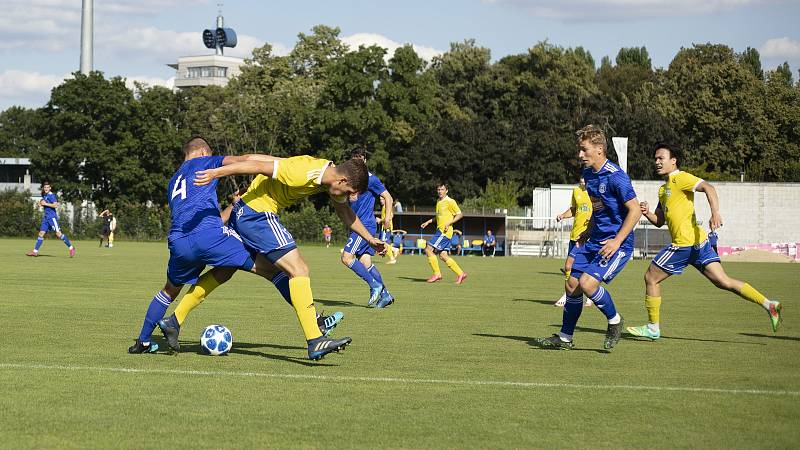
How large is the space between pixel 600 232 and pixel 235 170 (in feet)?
13.9

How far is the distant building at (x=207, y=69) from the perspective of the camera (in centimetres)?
14875

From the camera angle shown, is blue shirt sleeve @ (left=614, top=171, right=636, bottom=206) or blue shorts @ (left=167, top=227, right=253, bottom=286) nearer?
blue shorts @ (left=167, top=227, right=253, bottom=286)

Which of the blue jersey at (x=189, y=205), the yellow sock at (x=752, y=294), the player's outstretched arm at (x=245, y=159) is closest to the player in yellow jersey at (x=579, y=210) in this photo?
the yellow sock at (x=752, y=294)

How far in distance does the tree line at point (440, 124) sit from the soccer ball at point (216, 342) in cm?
5771

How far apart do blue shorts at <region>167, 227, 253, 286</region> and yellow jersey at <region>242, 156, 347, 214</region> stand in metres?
0.40

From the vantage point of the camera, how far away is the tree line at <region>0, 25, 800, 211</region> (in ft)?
228

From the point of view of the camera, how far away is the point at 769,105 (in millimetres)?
77000

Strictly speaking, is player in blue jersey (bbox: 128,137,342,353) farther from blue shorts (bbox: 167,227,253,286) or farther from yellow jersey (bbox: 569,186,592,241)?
yellow jersey (bbox: 569,186,592,241)

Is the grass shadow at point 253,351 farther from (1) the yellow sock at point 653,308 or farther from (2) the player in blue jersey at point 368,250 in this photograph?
(2) the player in blue jersey at point 368,250

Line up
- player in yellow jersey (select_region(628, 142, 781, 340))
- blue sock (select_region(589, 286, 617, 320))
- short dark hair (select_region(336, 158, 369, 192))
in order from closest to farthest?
short dark hair (select_region(336, 158, 369, 192)) → blue sock (select_region(589, 286, 617, 320)) → player in yellow jersey (select_region(628, 142, 781, 340))

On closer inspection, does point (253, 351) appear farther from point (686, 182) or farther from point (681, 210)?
point (686, 182)

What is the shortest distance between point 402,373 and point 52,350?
3.65m

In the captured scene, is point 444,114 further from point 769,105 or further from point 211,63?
point 211,63

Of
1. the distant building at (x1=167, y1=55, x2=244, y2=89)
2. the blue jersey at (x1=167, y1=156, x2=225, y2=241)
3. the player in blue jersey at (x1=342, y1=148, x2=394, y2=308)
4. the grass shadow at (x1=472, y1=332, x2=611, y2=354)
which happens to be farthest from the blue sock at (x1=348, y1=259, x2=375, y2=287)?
the distant building at (x1=167, y1=55, x2=244, y2=89)
